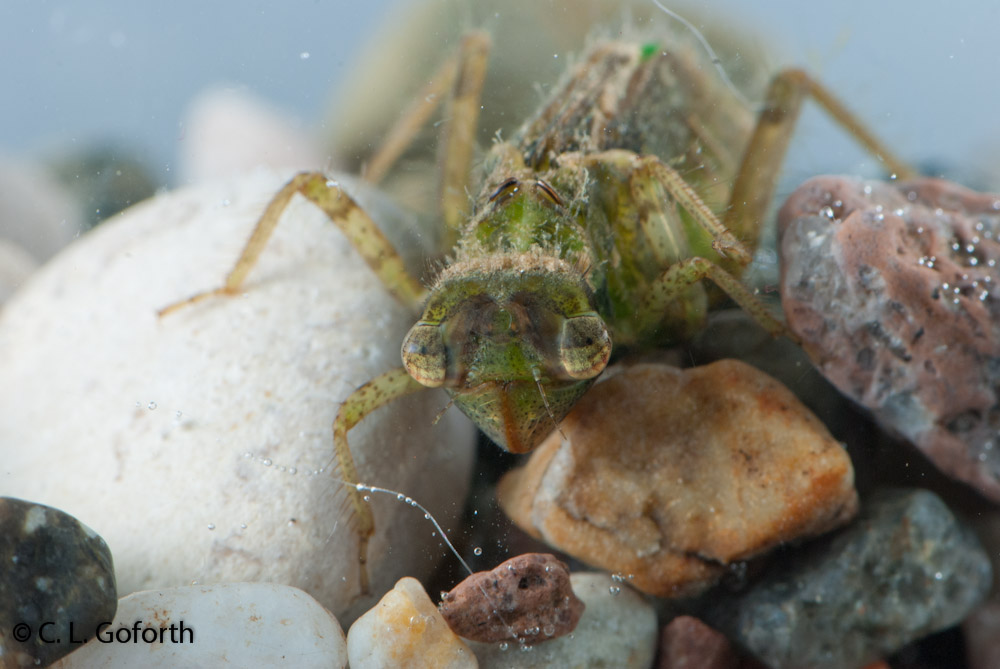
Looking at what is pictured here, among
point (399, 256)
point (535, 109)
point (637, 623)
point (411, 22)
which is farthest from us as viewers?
point (411, 22)

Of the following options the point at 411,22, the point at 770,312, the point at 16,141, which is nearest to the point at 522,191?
the point at 770,312

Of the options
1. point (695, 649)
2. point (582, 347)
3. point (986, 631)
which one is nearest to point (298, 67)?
point (582, 347)

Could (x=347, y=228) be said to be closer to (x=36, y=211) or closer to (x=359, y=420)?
(x=359, y=420)

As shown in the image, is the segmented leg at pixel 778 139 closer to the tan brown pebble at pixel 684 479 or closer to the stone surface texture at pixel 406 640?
the tan brown pebble at pixel 684 479

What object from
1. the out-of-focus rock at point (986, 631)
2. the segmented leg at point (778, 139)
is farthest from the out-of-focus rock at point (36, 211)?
the out-of-focus rock at point (986, 631)

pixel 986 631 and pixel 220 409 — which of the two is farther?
pixel 220 409

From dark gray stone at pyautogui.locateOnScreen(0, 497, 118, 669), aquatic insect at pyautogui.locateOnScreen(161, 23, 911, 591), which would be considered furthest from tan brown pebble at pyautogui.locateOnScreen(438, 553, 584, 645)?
dark gray stone at pyautogui.locateOnScreen(0, 497, 118, 669)

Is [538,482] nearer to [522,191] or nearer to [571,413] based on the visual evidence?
[571,413]
